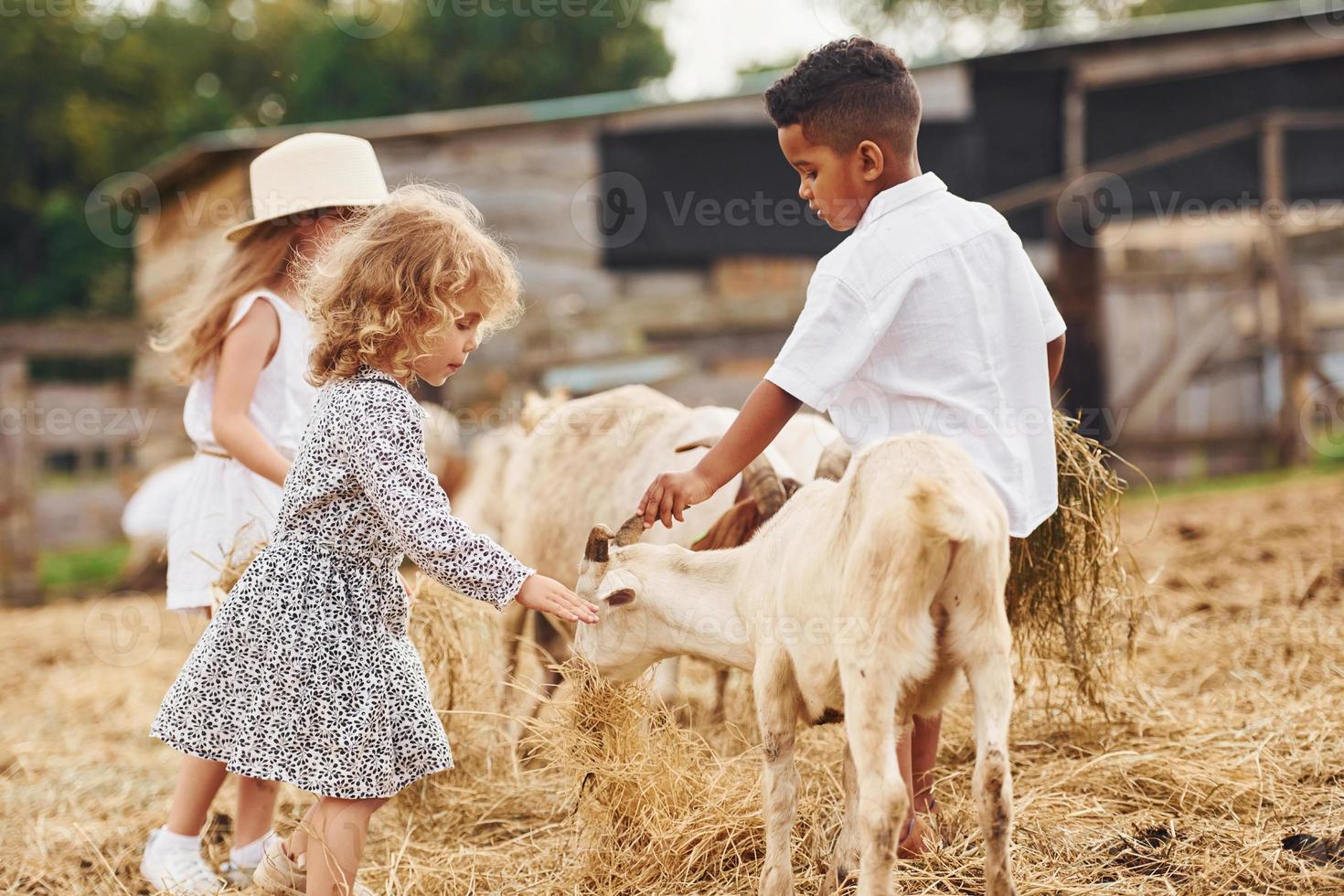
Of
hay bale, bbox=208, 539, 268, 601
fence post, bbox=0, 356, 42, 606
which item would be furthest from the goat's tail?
fence post, bbox=0, 356, 42, 606

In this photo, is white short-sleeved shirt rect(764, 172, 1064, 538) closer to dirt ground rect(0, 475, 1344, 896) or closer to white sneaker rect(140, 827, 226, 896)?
dirt ground rect(0, 475, 1344, 896)

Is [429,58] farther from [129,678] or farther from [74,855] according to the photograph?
[74,855]

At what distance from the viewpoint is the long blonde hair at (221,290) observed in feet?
11.3

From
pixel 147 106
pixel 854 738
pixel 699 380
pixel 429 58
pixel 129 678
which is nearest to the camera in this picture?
pixel 854 738

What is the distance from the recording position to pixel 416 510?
2.54 metres

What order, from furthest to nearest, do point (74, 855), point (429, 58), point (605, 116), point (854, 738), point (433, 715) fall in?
point (429, 58), point (605, 116), point (74, 855), point (433, 715), point (854, 738)

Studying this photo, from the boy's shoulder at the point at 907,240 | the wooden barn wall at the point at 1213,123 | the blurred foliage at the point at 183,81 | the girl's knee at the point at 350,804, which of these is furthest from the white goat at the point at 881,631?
the blurred foliage at the point at 183,81

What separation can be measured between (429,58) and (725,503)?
1069 inches

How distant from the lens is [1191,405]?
1182 centimetres

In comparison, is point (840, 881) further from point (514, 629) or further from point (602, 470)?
point (514, 629)

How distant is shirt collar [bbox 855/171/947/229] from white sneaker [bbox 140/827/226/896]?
2.38 meters

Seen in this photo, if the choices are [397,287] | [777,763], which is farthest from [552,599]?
[397,287]

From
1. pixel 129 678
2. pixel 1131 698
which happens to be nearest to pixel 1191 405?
pixel 1131 698

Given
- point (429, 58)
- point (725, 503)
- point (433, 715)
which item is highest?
point (429, 58)
